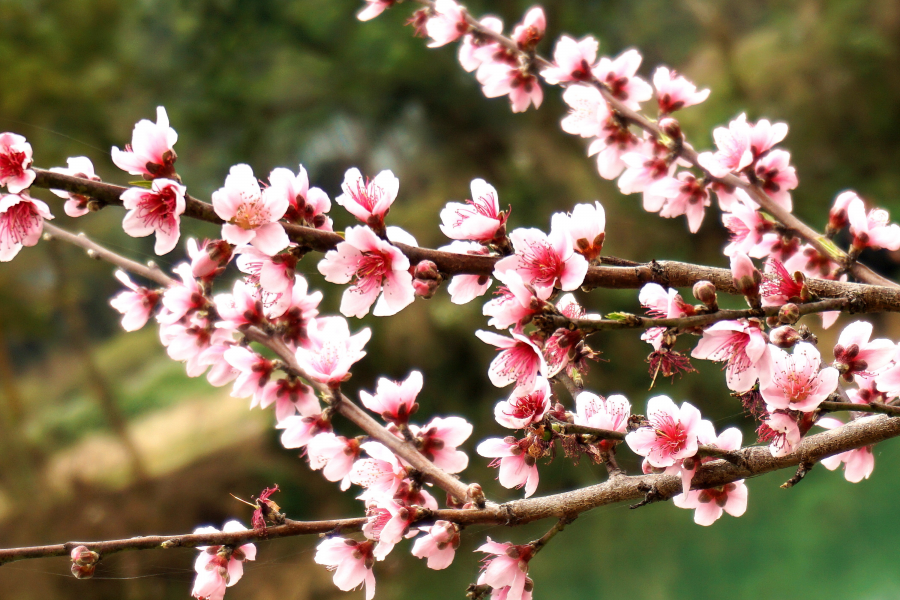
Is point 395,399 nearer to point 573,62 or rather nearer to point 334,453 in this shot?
point 334,453

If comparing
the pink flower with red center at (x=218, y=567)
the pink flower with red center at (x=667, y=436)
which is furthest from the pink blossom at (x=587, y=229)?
the pink flower with red center at (x=218, y=567)

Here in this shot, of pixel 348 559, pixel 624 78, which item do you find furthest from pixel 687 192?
pixel 348 559

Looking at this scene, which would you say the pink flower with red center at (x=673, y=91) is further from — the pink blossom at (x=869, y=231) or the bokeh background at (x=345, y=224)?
the bokeh background at (x=345, y=224)

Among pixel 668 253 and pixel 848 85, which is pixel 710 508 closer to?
pixel 668 253

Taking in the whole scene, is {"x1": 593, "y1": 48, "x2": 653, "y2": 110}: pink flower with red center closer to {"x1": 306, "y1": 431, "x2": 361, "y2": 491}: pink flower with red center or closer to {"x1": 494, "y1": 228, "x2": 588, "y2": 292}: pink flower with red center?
{"x1": 494, "y1": 228, "x2": 588, "y2": 292}: pink flower with red center

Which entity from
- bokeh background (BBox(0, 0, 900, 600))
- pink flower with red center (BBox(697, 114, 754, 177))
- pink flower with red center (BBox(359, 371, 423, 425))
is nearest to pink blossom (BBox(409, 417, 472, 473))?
pink flower with red center (BBox(359, 371, 423, 425))

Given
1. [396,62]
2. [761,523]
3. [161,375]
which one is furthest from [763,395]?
[161,375]
